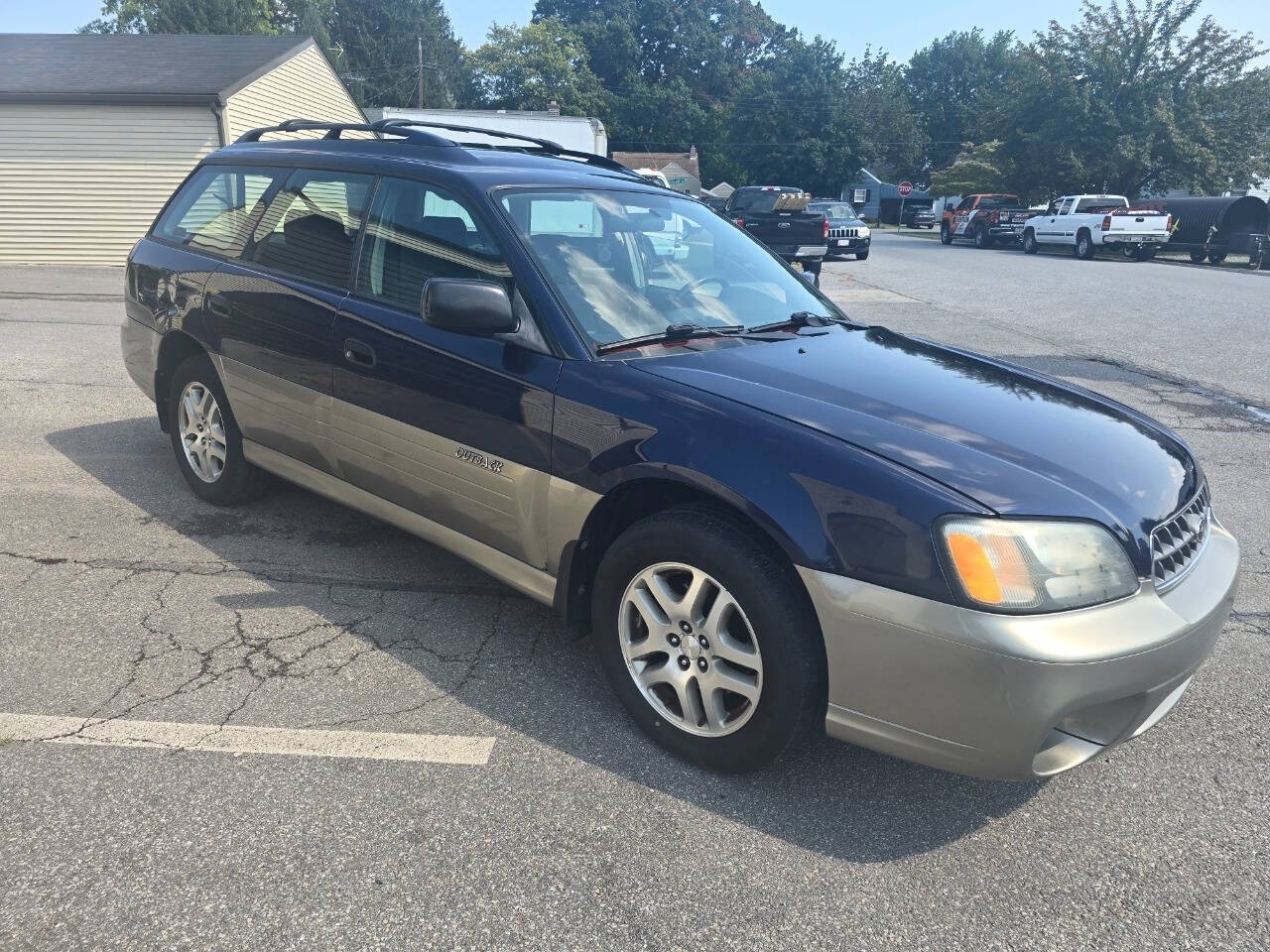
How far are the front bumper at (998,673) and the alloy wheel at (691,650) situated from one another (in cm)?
28

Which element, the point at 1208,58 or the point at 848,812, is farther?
the point at 1208,58

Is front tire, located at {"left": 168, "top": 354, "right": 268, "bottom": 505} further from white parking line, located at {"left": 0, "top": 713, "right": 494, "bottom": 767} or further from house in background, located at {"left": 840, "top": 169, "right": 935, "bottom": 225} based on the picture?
house in background, located at {"left": 840, "top": 169, "right": 935, "bottom": 225}

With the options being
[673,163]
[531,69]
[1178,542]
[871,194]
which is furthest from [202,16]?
[1178,542]

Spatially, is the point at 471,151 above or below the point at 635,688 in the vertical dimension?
above

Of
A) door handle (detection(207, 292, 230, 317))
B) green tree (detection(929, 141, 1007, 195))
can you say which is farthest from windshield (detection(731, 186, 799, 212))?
green tree (detection(929, 141, 1007, 195))

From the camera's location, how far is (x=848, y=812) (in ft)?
8.77

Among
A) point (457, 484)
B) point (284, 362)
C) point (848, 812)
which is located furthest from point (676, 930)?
point (284, 362)

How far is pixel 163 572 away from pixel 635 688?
240 centimetres

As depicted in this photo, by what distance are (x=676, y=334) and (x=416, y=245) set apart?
1.13 meters

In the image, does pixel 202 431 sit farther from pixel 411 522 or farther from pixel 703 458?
pixel 703 458

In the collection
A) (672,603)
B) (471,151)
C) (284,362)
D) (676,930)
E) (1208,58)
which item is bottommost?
(676,930)

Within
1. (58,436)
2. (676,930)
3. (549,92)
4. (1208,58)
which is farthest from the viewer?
(549,92)

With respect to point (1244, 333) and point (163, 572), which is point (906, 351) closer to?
point (163, 572)

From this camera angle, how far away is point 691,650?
109 inches
